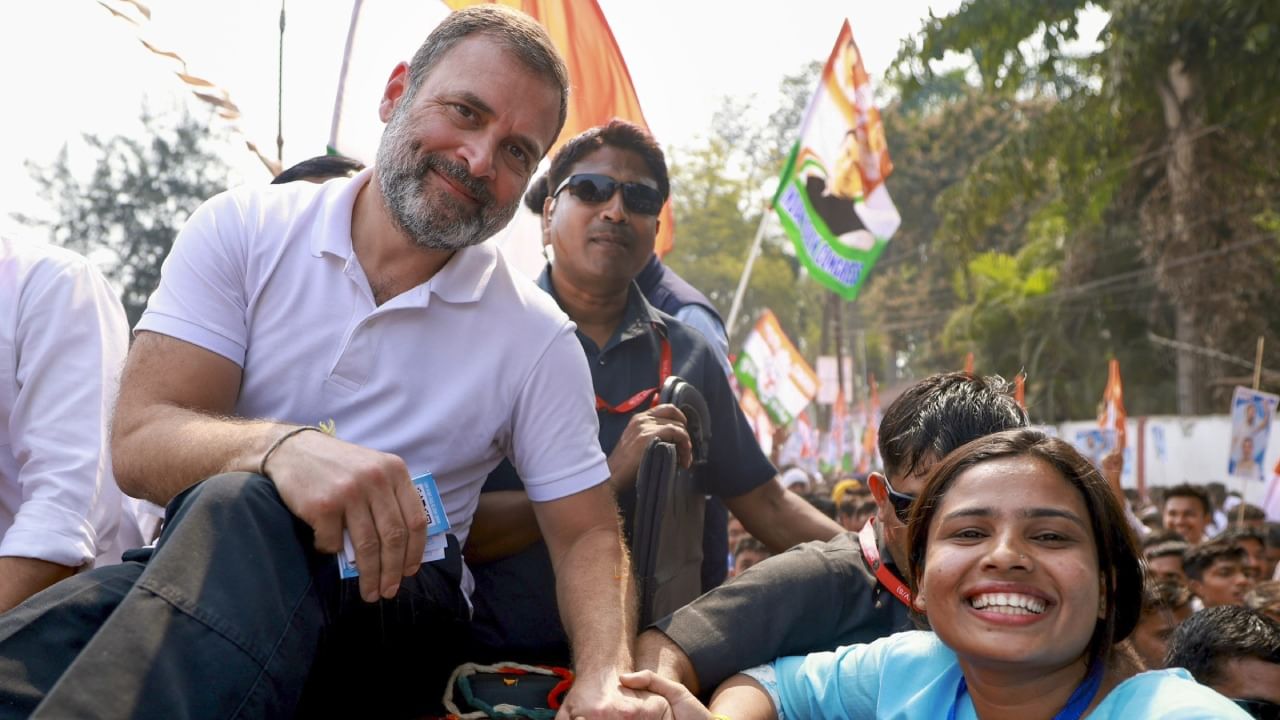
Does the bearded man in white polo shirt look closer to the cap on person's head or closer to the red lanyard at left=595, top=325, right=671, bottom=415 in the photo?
the red lanyard at left=595, top=325, right=671, bottom=415

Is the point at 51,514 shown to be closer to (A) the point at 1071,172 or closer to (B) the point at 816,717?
(B) the point at 816,717

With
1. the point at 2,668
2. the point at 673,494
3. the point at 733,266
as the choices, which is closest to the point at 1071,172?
the point at 673,494

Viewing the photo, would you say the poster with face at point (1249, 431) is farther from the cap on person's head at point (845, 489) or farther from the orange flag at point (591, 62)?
the orange flag at point (591, 62)

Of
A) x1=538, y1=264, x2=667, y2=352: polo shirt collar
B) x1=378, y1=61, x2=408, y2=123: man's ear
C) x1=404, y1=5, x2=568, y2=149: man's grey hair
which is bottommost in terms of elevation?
x1=538, y1=264, x2=667, y2=352: polo shirt collar

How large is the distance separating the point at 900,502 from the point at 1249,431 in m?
10.5

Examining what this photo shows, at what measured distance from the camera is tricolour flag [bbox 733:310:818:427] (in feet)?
47.4

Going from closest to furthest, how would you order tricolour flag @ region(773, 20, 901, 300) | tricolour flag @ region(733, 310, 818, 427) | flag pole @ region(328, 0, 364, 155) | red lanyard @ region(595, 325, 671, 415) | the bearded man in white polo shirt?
the bearded man in white polo shirt < red lanyard @ region(595, 325, 671, 415) < flag pole @ region(328, 0, 364, 155) < tricolour flag @ region(773, 20, 901, 300) < tricolour flag @ region(733, 310, 818, 427)

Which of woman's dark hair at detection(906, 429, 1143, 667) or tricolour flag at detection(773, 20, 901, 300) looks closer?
woman's dark hair at detection(906, 429, 1143, 667)

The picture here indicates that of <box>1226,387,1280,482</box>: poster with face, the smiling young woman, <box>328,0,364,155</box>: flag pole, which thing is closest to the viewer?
the smiling young woman

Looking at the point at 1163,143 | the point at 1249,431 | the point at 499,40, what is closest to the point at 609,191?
the point at 499,40

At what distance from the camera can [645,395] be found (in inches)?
133

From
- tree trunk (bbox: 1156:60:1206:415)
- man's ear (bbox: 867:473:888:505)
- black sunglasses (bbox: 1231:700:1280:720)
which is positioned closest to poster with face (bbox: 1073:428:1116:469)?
tree trunk (bbox: 1156:60:1206:415)

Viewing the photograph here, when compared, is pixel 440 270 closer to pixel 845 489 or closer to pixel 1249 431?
pixel 845 489

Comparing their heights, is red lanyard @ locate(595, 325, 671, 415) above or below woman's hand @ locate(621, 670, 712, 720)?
above
